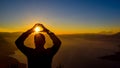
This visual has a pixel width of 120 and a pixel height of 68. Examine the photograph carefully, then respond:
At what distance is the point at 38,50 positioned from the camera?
336 cm

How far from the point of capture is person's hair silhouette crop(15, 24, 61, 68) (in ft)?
10.8

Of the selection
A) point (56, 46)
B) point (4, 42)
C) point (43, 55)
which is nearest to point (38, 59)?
point (43, 55)

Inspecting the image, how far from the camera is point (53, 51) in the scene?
340cm

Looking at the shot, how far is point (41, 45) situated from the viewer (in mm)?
3320

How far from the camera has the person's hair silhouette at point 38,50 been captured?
130 inches

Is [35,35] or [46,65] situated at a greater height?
[35,35]

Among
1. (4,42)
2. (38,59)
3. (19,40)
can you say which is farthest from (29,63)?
(4,42)

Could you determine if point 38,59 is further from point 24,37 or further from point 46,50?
point 24,37

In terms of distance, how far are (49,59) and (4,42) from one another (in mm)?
97401

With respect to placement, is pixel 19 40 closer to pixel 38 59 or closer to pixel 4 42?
pixel 38 59

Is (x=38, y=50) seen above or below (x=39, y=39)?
below

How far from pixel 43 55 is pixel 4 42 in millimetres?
97412

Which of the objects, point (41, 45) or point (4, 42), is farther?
point (4, 42)

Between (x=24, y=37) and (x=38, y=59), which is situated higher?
(x=24, y=37)
